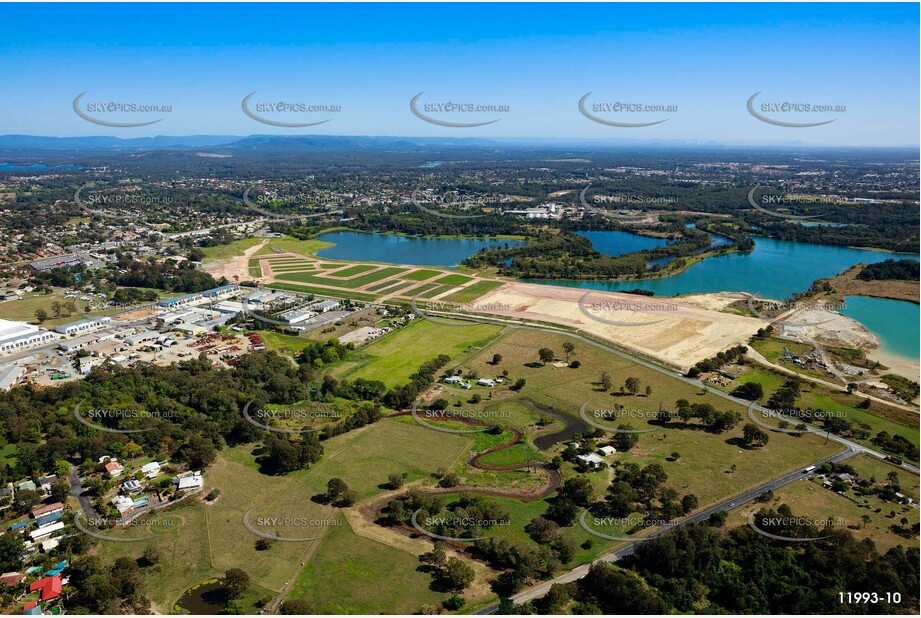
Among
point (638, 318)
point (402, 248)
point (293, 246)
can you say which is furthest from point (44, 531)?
point (402, 248)

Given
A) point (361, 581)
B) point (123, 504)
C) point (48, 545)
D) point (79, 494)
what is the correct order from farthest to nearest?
1. point (79, 494)
2. point (123, 504)
3. point (48, 545)
4. point (361, 581)

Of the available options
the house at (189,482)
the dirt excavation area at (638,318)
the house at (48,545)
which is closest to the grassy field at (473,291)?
the dirt excavation area at (638,318)

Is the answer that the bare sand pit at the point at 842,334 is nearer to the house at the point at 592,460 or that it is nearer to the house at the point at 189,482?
the house at the point at 592,460

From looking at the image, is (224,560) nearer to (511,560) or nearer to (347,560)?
(347,560)

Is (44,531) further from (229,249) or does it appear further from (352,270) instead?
(229,249)

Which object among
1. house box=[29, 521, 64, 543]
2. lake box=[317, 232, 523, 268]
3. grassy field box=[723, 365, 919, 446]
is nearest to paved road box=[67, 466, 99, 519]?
house box=[29, 521, 64, 543]

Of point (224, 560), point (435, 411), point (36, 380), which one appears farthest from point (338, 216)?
point (224, 560)
